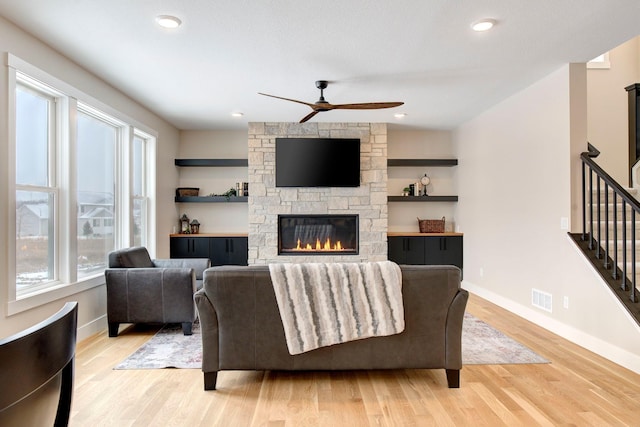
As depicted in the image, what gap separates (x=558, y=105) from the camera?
4.03 m

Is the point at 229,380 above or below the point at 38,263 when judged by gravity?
below

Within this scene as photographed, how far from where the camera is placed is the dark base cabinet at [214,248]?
A: 6.52 meters

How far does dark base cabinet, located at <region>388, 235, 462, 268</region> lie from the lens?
6.60 m

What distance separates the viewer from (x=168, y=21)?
2965mm

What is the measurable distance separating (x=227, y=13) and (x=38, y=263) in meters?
2.59

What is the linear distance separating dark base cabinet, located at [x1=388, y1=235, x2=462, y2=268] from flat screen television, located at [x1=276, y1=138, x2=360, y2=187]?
4.28 feet

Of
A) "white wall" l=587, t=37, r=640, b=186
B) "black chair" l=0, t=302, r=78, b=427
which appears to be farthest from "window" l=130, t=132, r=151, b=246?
"white wall" l=587, t=37, r=640, b=186

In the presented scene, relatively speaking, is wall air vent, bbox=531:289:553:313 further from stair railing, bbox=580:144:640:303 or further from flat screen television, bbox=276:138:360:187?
flat screen television, bbox=276:138:360:187

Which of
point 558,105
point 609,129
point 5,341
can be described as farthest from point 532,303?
point 5,341

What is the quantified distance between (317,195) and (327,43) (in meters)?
3.28


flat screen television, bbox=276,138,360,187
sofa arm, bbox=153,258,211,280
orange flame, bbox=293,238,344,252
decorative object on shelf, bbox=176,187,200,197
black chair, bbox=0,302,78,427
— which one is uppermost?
flat screen television, bbox=276,138,360,187

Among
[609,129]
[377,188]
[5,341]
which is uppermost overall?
[609,129]

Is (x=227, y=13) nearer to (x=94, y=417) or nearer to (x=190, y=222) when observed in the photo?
(x=94, y=417)

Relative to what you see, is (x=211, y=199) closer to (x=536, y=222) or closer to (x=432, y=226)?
(x=432, y=226)
